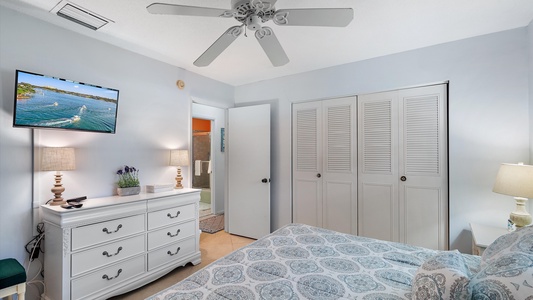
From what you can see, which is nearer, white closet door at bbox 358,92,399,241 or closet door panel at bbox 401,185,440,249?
closet door panel at bbox 401,185,440,249

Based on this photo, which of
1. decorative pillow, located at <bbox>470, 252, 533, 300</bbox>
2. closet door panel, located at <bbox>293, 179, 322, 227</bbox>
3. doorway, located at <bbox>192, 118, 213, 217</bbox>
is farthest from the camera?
doorway, located at <bbox>192, 118, 213, 217</bbox>

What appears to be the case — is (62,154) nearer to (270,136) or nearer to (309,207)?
(270,136)

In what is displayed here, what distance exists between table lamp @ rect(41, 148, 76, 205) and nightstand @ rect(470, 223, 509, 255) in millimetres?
3401

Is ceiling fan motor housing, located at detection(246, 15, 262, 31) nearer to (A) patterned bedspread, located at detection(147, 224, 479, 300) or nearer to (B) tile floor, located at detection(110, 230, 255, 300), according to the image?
(A) patterned bedspread, located at detection(147, 224, 479, 300)

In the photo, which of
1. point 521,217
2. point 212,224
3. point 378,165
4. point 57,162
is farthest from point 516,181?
point 212,224

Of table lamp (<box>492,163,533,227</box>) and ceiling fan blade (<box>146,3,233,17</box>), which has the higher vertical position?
ceiling fan blade (<box>146,3,233,17</box>)

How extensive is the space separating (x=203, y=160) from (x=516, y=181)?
4.93m

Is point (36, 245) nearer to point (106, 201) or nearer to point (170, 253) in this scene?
point (106, 201)

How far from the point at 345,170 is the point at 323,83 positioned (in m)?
1.22

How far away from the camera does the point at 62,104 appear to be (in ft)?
6.72

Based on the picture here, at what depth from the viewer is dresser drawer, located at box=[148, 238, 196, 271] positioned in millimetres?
2414

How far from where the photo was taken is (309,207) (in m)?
3.36

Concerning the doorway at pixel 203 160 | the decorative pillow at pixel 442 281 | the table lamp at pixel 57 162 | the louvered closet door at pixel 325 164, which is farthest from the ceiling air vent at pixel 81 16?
the doorway at pixel 203 160

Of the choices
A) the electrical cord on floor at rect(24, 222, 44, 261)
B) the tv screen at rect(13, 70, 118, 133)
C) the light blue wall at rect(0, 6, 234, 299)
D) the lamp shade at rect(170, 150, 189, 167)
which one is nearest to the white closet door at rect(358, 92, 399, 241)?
the lamp shade at rect(170, 150, 189, 167)
